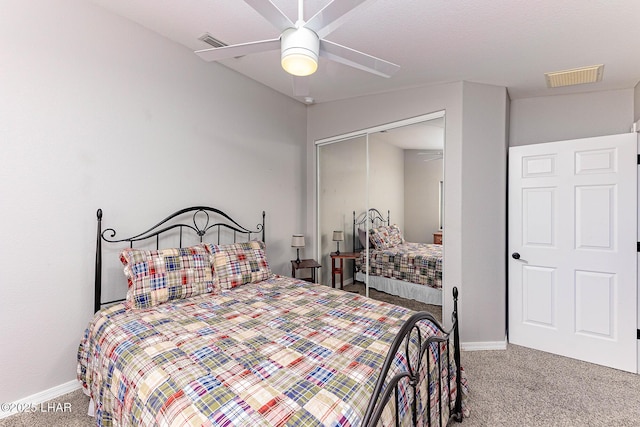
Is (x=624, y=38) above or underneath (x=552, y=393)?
above

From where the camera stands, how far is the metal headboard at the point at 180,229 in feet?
7.41

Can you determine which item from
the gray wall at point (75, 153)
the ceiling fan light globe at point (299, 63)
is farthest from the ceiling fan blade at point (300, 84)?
the gray wall at point (75, 153)

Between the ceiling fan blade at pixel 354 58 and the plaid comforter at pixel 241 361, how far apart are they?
1537mm

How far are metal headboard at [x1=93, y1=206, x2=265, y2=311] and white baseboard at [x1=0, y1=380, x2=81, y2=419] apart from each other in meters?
0.56

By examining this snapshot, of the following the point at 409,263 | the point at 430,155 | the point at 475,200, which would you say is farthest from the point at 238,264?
the point at 475,200

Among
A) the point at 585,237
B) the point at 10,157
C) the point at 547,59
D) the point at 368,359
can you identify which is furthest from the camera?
the point at 585,237

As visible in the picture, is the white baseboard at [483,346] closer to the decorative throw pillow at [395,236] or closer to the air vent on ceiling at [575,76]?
the decorative throw pillow at [395,236]

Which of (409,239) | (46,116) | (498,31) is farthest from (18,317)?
(498,31)

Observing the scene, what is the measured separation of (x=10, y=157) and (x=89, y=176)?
0.43 m

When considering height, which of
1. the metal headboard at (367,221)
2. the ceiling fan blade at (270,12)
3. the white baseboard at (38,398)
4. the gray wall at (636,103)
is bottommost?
the white baseboard at (38,398)

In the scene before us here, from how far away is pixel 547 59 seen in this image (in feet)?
8.40

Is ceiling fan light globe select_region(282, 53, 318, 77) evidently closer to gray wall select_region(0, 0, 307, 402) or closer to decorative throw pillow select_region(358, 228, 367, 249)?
gray wall select_region(0, 0, 307, 402)

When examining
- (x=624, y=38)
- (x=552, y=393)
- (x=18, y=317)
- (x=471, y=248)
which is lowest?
(x=552, y=393)

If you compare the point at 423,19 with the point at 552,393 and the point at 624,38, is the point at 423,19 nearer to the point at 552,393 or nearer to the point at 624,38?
the point at 624,38
